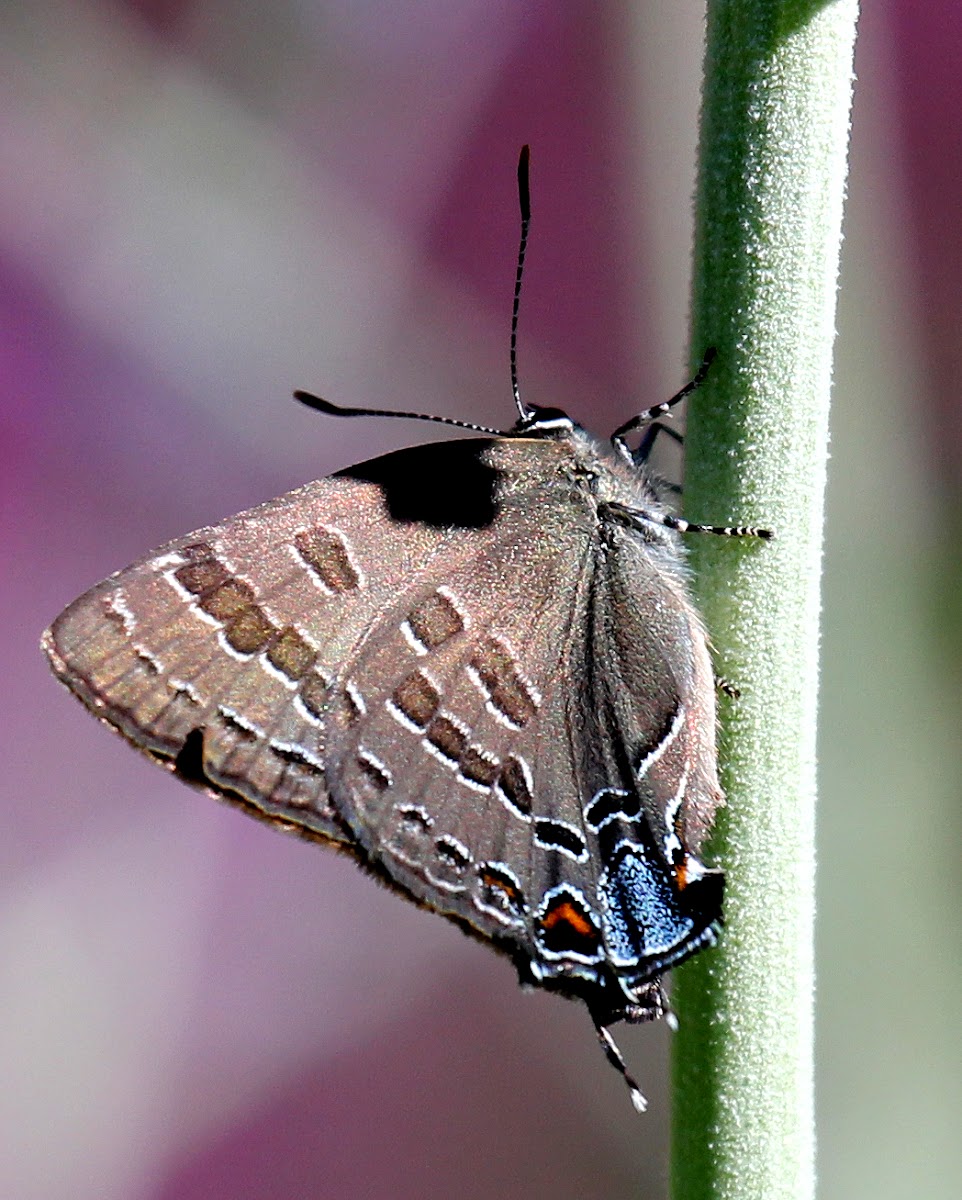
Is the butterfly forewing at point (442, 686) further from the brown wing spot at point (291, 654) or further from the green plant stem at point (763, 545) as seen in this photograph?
the green plant stem at point (763, 545)

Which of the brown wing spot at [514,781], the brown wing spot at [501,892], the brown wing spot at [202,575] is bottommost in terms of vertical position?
the brown wing spot at [501,892]

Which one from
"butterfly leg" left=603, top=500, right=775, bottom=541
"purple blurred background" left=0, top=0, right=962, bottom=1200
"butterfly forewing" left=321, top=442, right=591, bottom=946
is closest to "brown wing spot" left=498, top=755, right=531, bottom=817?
"butterfly forewing" left=321, top=442, right=591, bottom=946

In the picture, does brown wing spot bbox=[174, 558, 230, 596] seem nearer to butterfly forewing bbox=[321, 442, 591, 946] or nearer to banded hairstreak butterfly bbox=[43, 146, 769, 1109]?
banded hairstreak butterfly bbox=[43, 146, 769, 1109]

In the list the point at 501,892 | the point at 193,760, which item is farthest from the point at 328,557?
the point at 501,892

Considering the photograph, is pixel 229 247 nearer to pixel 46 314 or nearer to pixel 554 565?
pixel 46 314

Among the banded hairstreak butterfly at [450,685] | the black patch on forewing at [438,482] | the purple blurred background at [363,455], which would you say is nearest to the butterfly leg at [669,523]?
the banded hairstreak butterfly at [450,685]

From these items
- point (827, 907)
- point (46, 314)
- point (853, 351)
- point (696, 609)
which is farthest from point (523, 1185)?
point (696, 609)
